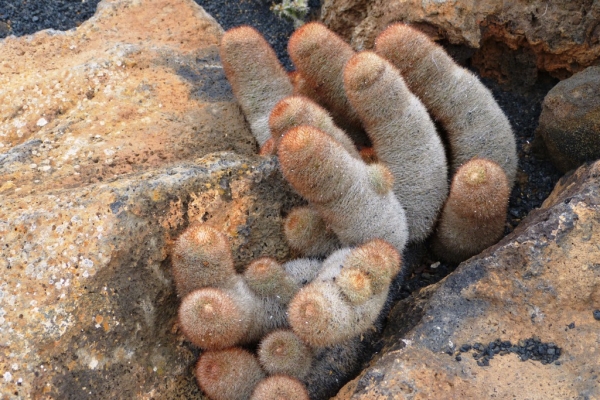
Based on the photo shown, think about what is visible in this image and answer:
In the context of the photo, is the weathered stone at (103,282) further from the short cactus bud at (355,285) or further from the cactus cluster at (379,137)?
the short cactus bud at (355,285)

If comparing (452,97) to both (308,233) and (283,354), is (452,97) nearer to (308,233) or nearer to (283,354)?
(308,233)

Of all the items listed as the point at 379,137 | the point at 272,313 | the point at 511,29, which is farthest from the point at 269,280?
the point at 511,29

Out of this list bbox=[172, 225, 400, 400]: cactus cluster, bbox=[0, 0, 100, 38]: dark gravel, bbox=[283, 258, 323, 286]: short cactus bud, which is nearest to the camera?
bbox=[172, 225, 400, 400]: cactus cluster

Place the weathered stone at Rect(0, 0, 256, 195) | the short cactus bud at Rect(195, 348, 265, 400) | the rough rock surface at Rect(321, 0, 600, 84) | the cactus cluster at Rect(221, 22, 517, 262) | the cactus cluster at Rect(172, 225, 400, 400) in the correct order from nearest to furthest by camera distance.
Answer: the cactus cluster at Rect(172, 225, 400, 400), the short cactus bud at Rect(195, 348, 265, 400), the cactus cluster at Rect(221, 22, 517, 262), the weathered stone at Rect(0, 0, 256, 195), the rough rock surface at Rect(321, 0, 600, 84)

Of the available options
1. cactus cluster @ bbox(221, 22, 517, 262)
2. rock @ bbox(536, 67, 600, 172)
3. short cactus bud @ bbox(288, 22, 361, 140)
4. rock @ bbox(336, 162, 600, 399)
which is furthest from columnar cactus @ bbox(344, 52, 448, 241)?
rock @ bbox(536, 67, 600, 172)

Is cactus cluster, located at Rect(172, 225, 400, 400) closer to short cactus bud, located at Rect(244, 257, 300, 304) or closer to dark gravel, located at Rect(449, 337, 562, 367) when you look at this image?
short cactus bud, located at Rect(244, 257, 300, 304)

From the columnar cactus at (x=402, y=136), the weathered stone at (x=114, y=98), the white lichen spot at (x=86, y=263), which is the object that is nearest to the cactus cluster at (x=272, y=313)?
the white lichen spot at (x=86, y=263)
